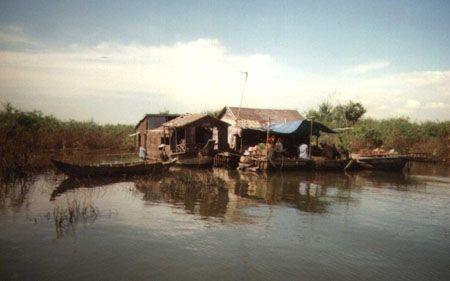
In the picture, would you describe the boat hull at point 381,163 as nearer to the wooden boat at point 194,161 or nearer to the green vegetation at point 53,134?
the wooden boat at point 194,161

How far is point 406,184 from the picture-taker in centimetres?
1827

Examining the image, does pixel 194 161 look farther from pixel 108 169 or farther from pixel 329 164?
pixel 329 164

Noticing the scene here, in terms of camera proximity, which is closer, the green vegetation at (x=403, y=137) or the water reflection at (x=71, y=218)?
the water reflection at (x=71, y=218)

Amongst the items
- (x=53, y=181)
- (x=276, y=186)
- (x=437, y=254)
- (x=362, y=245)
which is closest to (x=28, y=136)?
(x=53, y=181)

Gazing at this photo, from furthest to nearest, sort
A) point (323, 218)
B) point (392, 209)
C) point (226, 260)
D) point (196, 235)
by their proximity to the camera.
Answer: point (392, 209), point (323, 218), point (196, 235), point (226, 260)

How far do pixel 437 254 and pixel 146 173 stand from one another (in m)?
13.4

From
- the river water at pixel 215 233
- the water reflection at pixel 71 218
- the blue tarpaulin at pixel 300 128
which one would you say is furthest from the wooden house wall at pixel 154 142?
the water reflection at pixel 71 218

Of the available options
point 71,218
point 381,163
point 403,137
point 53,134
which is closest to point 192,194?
point 71,218

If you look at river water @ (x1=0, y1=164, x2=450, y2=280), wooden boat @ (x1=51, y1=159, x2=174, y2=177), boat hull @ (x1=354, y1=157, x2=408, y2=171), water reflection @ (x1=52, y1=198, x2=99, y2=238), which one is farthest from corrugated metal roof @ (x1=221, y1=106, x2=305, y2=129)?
water reflection @ (x1=52, y1=198, x2=99, y2=238)

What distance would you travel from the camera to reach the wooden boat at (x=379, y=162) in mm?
23234

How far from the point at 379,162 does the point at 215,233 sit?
18.2 metres

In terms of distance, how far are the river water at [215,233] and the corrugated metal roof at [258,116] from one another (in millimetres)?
13378

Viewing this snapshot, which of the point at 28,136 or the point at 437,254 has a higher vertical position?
the point at 28,136

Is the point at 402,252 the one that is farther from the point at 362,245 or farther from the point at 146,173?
the point at 146,173
